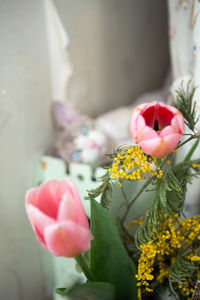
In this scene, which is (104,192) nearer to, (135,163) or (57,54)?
(135,163)

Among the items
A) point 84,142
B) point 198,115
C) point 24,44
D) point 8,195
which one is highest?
point 24,44

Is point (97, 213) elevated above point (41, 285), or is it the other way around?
point (97, 213)

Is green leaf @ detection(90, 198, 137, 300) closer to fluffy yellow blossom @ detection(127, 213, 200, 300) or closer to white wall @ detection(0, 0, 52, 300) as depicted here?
fluffy yellow blossom @ detection(127, 213, 200, 300)

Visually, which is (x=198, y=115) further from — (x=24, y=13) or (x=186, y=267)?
(x=24, y=13)

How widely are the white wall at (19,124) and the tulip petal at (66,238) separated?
41 centimetres

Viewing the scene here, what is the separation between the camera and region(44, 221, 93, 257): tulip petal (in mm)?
363

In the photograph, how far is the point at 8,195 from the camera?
30.0 inches

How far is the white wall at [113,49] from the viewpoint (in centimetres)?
90

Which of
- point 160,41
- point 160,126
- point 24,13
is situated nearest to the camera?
point 160,126

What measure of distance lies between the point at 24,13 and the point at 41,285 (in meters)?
0.80

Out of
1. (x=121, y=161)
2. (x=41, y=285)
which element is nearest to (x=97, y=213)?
(x=121, y=161)

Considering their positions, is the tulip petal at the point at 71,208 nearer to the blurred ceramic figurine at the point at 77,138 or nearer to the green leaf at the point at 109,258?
the green leaf at the point at 109,258

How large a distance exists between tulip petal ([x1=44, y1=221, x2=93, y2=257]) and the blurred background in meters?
0.41

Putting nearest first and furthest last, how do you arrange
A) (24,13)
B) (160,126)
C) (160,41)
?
(160,126) < (24,13) < (160,41)
